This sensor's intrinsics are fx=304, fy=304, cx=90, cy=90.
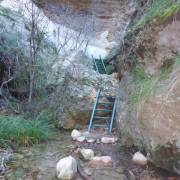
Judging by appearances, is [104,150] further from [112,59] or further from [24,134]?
[112,59]

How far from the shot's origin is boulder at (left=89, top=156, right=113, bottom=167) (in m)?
3.29

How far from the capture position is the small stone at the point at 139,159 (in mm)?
3202

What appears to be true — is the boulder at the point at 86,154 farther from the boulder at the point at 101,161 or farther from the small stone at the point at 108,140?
the small stone at the point at 108,140

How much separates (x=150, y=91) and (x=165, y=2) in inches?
49.3

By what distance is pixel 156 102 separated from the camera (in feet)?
9.75

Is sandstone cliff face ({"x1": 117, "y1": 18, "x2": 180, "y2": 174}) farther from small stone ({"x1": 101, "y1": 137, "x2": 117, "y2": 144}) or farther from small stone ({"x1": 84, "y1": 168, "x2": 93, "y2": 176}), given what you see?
small stone ({"x1": 84, "y1": 168, "x2": 93, "y2": 176})

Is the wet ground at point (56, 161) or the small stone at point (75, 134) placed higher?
the small stone at point (75, 134)

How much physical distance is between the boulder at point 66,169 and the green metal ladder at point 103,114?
4.45 ft

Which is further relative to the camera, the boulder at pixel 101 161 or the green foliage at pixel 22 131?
the green foliage at pixel 22 131

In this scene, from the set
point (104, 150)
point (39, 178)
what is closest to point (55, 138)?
point (104, 150)

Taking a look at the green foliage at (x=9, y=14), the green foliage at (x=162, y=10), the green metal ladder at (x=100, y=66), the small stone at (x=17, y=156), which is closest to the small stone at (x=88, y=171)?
the small stone at (x=17, y=156)

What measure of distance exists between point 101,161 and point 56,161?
495 mm

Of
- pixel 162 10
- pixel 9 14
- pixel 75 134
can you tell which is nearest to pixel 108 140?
pixel 75 134

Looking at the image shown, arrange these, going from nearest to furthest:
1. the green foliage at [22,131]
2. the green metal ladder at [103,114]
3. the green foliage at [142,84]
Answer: the green foliage at [142,84], the green foliage at [22,131], the green metal ladder at [103,114]
